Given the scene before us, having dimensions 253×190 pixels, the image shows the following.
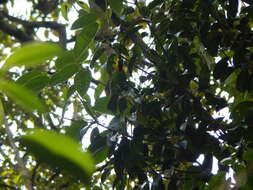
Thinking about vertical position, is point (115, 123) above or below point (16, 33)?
below

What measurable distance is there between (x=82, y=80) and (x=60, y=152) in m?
0.79

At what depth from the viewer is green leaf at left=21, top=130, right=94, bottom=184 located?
25 centimetres

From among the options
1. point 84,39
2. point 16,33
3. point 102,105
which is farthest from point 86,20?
point 16,33

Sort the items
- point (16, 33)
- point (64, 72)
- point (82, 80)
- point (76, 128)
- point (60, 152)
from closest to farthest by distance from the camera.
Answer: point (60, 152), point (64, 72), point (82, 80), point (76, 128), point (16, 33)

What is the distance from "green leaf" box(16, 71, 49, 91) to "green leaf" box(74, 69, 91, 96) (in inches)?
9.0

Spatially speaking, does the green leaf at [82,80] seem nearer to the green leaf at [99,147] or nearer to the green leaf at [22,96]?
the green leaf at [99,147]

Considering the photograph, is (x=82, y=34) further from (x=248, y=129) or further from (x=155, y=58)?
(x=248, y=129)

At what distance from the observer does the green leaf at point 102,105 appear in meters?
1.22

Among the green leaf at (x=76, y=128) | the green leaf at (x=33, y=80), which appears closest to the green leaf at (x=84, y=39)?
the green leaf at (x=33, y=80)

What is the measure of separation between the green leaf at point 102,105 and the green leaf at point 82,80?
0.56 feet

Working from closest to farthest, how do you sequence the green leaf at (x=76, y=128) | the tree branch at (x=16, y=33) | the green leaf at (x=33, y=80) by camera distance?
the green leaf at (x=33, y=80) < the green leaf at (x=76, y=128) < the tree branch at (x=16, y=33)

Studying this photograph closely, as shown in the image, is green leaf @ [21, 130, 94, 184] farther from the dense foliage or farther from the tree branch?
the tree branch

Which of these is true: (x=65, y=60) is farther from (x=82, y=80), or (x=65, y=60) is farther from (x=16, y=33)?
(x=16, y=33)

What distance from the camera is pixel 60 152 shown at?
9.8 inches
